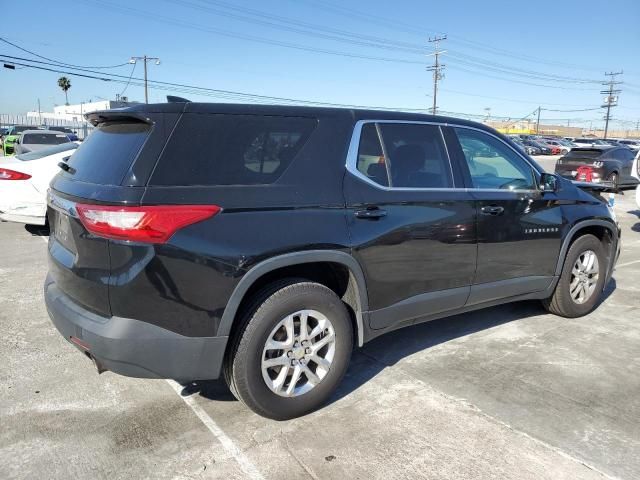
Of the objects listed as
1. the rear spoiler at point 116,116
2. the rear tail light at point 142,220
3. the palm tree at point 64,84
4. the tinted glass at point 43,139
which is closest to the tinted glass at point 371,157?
the rear tail light at point 142,220

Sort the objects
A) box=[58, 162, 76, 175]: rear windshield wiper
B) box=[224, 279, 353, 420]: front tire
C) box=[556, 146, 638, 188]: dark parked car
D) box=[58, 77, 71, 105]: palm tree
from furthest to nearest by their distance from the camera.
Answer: box=[58, 77, 71, 105]: palm tree → box=[556, 146, 638, 188]: dark parked car → box=[58, 162, 76, 175]: rear windshield wiper → box=[224, 279, 353, 420]: front tire

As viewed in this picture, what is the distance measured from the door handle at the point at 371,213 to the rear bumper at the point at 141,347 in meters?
1.10

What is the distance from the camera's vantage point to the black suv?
259 centimetres

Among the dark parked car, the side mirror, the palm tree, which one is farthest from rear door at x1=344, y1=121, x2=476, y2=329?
the palm tree

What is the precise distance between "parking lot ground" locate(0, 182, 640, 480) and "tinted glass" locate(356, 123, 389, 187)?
141 centimetres

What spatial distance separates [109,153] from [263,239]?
3.29 ft

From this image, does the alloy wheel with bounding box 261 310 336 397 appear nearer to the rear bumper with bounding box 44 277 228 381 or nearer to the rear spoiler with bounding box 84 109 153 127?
the rear bumper with bounding box 44 277 228 381

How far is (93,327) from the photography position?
8.70ft

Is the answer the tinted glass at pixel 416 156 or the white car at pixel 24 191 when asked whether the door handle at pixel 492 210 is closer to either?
the tinted glass at pixel 416 156

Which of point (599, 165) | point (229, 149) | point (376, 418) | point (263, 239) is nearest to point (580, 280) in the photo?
point (376, 418)

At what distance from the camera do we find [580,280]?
4.91m

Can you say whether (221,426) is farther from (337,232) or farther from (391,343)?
(391,343)

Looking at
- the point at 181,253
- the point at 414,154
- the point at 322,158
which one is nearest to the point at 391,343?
the point at 414,154

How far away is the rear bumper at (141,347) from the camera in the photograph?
8.50 feet
